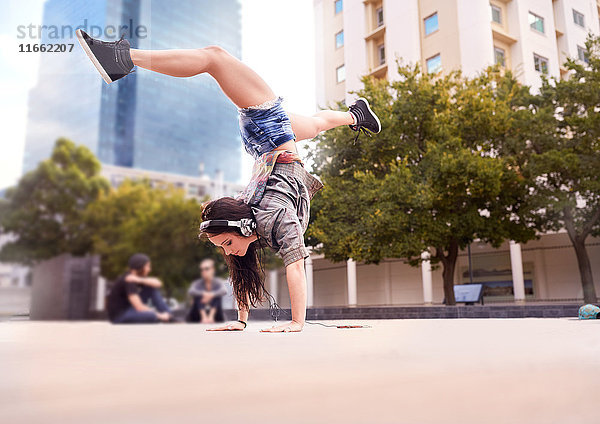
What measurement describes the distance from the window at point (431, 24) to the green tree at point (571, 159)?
987cm

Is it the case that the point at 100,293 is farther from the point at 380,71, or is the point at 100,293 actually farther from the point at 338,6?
the point at 338,6

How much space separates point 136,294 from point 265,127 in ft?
5.30

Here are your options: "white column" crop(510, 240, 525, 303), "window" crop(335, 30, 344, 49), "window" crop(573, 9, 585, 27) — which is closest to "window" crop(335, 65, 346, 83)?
"window" crop(335, 30, 344, 49)

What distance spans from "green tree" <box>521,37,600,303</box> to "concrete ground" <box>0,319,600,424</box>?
10.6 metres

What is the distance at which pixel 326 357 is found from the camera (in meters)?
1.36

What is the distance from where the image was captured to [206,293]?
8.74 ft

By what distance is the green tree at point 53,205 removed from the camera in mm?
1153

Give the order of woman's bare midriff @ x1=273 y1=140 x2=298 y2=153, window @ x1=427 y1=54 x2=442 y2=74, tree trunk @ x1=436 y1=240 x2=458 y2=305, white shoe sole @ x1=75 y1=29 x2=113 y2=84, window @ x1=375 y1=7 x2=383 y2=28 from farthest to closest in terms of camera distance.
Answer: window @ x1=375 y1=7 x2=383 y2=28 < window @ x1=427 y1=54 x2=442 y2=74 < tree trunk @ x1=436 y1=240 x2=458 y2=305 < woman's bare midriff @ x1=273 y1=140 x2=298 y2=153 < white shoe sole @ x1=75 y1=29 x2=113 y2=84

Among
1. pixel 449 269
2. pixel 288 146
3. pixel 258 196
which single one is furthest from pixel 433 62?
pixel 258 196

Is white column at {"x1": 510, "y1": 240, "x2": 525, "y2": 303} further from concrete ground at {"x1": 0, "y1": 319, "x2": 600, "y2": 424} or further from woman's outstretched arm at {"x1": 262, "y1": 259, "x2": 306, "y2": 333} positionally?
concrete ground at {"x1": 0, "y1": 319, "x2": 600, "y2": 424}

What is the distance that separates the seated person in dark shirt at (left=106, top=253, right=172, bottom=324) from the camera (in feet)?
4.69

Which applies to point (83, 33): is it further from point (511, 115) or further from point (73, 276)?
point (511, 115)

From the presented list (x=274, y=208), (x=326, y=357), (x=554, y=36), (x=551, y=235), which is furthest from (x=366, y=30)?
(x=326, y=357)

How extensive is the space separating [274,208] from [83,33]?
1356 mm
